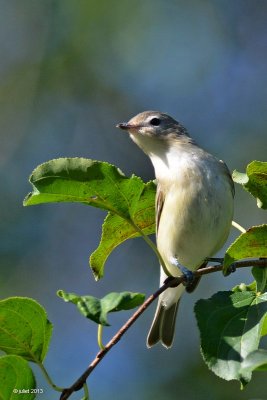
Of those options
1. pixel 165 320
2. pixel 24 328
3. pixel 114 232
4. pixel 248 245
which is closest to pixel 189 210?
pixel 165 320

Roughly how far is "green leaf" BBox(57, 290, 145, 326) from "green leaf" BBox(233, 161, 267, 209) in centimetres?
75

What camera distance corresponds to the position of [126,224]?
102 inches

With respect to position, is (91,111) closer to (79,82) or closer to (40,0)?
(79,82)

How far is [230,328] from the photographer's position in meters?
2.23

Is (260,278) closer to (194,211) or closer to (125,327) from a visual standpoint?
(125,327)

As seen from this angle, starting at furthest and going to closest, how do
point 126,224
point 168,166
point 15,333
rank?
point 168,166, point 126,224, point 15,333

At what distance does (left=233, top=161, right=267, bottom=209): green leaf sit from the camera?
248 cm

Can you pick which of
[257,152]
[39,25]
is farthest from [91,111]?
[257,152]

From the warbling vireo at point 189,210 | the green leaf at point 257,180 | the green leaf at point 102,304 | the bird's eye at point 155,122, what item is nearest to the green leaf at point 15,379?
the green leaf at point 102,304

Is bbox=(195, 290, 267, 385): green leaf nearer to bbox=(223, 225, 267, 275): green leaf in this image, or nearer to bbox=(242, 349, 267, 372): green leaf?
bbox=(223, 225, 267, 275): green leaf

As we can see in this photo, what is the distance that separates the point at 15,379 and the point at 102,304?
38 centimetres

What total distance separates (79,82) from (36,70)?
1.67ft

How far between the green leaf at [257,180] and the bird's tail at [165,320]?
1415 millimetres

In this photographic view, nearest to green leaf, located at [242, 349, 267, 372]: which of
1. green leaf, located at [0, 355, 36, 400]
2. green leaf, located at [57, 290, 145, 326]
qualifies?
green leaf, located at [57, 290, 145, 326]
